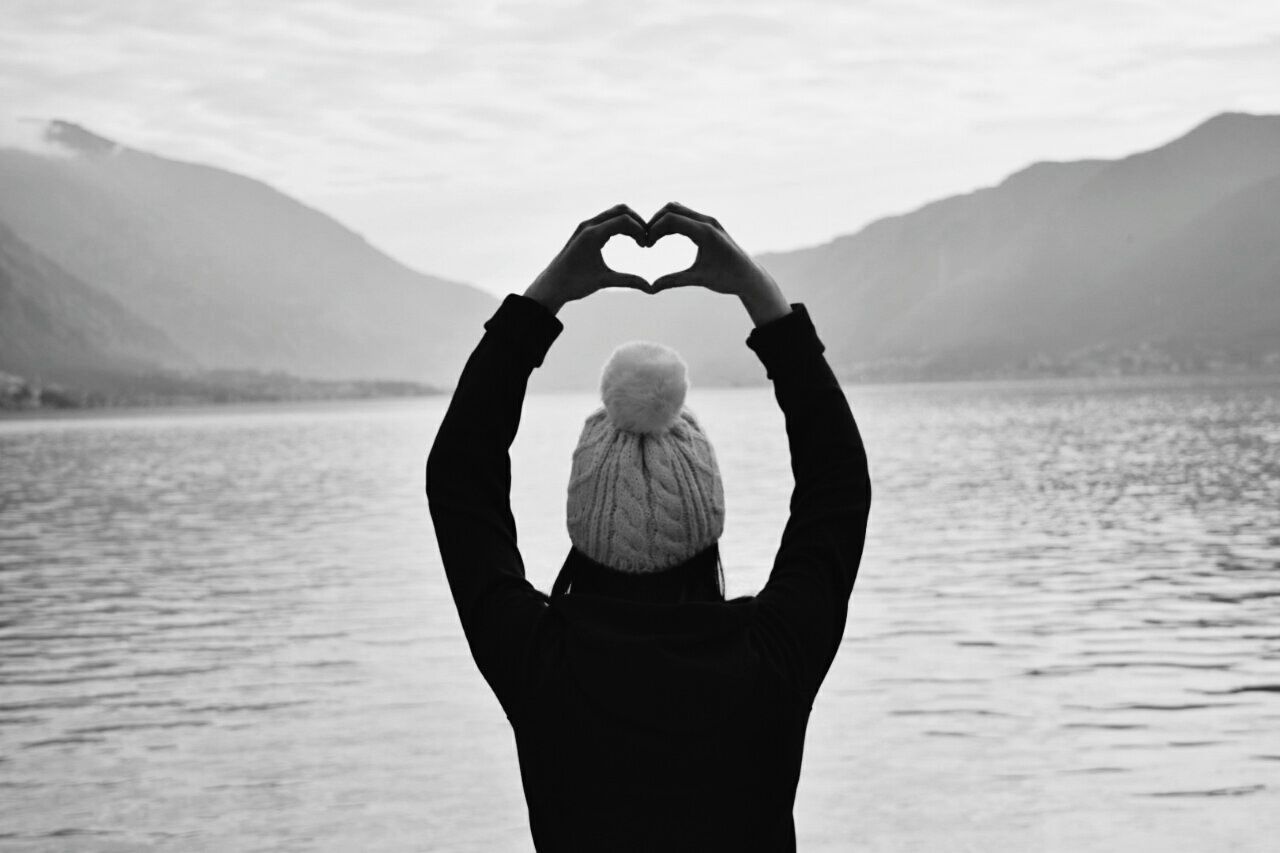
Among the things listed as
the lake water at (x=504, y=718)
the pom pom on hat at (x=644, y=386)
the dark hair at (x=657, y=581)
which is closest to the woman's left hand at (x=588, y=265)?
the pom pom on hat at (x=644, y=386)

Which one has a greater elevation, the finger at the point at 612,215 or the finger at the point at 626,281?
the finger at the point at 612,215

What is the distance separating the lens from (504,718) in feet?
55.3

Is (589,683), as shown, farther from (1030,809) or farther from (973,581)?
(973,581)

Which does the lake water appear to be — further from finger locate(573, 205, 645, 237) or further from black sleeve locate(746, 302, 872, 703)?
finger locate(573, 205, 645, 237)

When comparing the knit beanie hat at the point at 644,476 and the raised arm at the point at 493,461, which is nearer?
the knit beanie hat at the point at 644,476

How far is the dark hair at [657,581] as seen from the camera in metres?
3.44

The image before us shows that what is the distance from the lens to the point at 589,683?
331 centimetres

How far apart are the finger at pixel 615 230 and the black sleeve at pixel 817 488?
376mm

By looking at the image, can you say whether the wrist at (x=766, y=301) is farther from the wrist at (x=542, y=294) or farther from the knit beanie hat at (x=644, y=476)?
the wrist at (x=542, y=294)

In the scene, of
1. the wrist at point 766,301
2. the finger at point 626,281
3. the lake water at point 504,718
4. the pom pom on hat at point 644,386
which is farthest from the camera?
the lake water at point 504,718

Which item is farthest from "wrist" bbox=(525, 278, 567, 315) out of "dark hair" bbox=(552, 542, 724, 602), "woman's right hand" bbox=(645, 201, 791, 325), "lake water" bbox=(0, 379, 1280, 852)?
"lake water" bbox=(0, 379, 1280, 852)

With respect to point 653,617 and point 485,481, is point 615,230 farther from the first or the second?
point 653,617

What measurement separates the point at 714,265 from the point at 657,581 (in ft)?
2.52

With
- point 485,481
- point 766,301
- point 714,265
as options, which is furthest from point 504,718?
point 714,265
